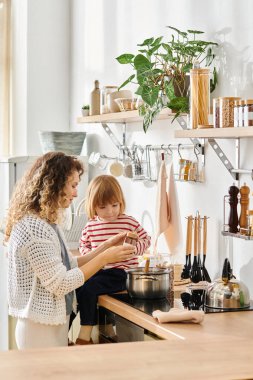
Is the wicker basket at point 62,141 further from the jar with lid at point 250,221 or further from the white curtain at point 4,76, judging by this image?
the jar with lid at point 250,221

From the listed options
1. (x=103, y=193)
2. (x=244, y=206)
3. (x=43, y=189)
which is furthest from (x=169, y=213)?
(x=43, y=189)

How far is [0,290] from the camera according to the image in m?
5.02

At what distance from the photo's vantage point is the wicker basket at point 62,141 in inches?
192

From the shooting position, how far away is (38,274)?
117 inches

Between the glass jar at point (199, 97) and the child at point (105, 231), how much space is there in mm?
587

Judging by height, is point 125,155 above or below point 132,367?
above

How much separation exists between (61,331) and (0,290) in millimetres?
1974

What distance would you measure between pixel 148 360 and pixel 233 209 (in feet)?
3.81

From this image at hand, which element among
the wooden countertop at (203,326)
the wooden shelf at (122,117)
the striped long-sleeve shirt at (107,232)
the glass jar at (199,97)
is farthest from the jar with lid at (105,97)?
the wooden countertop at (203,326)

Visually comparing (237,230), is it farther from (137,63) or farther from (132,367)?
(132,367)

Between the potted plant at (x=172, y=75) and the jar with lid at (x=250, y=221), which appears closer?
the jar with lid at (x=250, y=221)

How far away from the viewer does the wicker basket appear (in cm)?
488

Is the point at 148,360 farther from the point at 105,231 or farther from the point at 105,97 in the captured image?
the point at 105,97

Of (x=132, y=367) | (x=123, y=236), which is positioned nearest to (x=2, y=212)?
(x=123, y=236)
